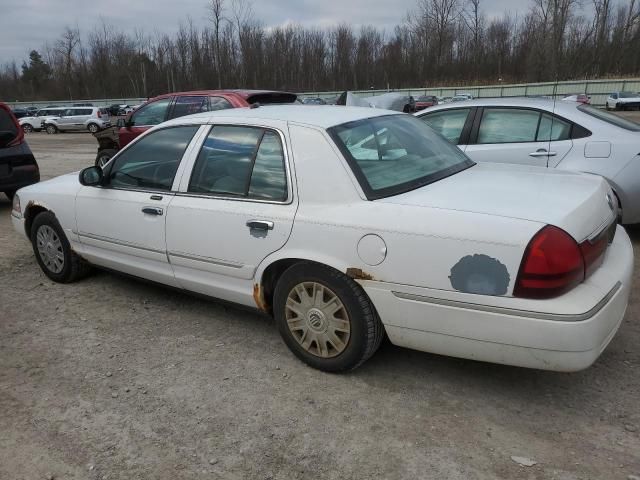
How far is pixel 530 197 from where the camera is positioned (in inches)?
110

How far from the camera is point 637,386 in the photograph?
2.91 metres

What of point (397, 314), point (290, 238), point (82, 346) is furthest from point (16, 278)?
point (397, 314)

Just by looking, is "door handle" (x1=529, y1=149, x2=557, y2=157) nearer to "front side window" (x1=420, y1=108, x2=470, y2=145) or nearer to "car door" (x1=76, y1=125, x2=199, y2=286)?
"front side window" (x1=420, y1=108, x2=470, y2=145)

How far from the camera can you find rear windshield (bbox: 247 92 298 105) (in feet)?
27.9

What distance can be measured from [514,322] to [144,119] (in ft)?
29.3

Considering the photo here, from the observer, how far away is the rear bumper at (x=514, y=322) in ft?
7.92

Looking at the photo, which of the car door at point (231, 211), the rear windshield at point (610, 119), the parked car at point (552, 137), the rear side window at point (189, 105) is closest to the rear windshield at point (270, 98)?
the rear side window at point (189, 105)

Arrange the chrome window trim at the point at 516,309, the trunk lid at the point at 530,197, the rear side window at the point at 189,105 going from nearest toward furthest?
the chrome window trim at the point at 516,309
the trunk lid at the point at 530,197
the rear side window at the point at 189,105

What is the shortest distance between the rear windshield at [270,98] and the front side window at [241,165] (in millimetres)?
5047

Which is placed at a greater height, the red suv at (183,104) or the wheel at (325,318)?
the red suv at (183,104)

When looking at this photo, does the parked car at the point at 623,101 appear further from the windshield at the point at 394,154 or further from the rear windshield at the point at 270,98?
the windshield at the point at 394,154

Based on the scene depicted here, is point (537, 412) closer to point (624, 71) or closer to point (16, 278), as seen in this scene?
point (16, 278)

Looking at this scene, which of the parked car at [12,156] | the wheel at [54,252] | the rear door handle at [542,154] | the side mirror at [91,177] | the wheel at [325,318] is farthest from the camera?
the parked car at [12,156]

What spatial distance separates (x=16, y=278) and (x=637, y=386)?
5.10 metres
